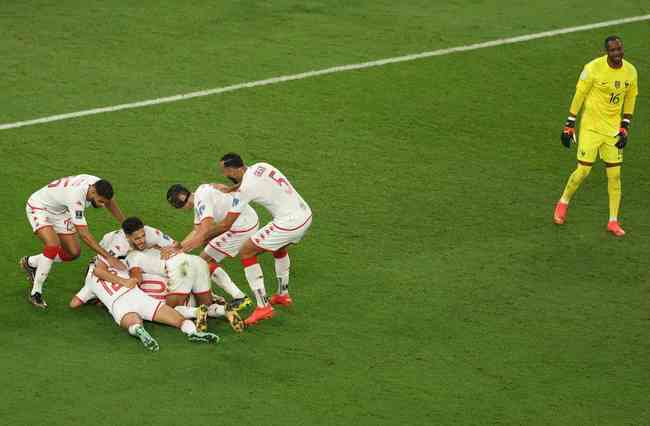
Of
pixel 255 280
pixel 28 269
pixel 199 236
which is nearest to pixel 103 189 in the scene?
pixel 199 236

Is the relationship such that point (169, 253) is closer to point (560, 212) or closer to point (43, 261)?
point (43, 261)

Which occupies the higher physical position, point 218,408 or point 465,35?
point 465,35

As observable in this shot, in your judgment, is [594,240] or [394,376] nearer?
[394,376]

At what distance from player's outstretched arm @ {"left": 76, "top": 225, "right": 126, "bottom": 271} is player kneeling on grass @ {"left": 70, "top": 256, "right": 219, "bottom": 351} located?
55mm

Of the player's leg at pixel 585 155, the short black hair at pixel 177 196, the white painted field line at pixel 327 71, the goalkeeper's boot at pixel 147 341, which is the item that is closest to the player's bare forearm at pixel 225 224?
the short black hair at pixel 177 196

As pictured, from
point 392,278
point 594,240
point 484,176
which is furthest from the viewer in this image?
point 484,176

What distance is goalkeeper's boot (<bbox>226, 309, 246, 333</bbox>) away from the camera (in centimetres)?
1259

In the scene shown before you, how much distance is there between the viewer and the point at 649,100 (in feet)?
59.6

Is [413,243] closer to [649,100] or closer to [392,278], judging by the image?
[392,278]

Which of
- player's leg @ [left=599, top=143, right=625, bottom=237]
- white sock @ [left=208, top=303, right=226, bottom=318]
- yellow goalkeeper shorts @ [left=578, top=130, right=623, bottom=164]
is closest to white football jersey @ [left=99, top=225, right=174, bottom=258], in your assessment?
white sock @ [left=208, top=303, right=226, bottom=318]

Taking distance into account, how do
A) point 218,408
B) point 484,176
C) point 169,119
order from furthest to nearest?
point 169,119
point 484,176
point 218,408

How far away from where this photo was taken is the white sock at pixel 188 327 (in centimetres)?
1235

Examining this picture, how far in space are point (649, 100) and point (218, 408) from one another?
9456 mm

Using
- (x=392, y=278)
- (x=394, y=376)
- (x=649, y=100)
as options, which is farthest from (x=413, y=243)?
(x=649, y=100)
